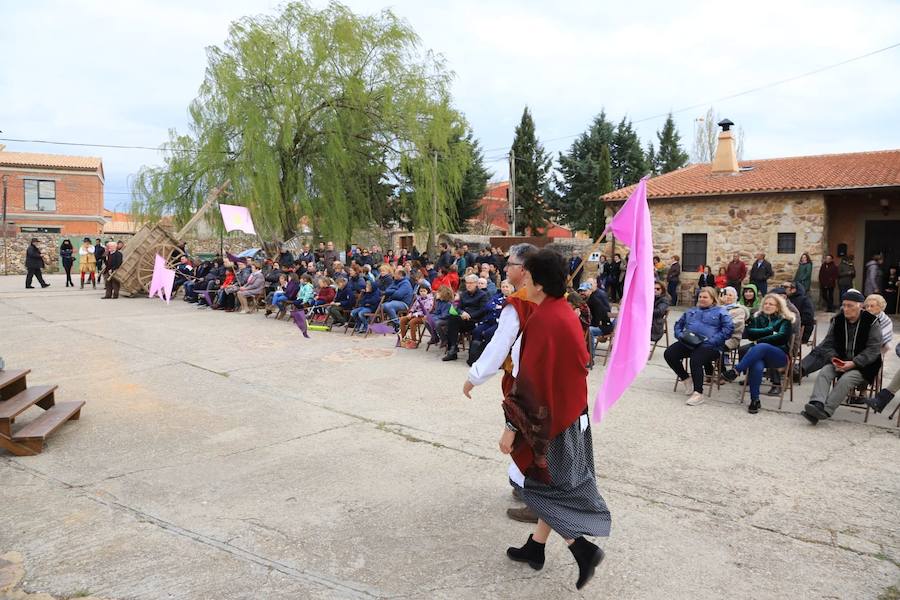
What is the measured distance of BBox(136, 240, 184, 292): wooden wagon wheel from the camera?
1781cm

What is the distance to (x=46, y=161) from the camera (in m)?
46.1

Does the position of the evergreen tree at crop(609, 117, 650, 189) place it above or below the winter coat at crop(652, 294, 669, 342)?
above

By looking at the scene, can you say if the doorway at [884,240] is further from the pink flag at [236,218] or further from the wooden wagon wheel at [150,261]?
the wooden wagon wheel at [150,261]

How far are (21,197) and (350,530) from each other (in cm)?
5124

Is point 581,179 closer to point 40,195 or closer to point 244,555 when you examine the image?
point 244,555

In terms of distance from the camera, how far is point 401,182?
22.5m

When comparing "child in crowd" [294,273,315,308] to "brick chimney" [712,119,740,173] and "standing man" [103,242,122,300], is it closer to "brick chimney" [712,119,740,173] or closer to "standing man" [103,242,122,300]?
"standing man" [103,242,122,300]

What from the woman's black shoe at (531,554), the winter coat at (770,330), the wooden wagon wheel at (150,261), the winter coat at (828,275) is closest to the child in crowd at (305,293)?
the wooden wagon wheel at (150,261)

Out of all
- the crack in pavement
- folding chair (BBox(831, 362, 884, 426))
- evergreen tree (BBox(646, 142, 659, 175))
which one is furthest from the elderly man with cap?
evergreen tree (BBox(646, 142, 659, 175))

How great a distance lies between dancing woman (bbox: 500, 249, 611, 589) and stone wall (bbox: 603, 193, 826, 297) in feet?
51.6

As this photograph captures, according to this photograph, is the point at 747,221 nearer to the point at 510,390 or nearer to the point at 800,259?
the point at 800,259

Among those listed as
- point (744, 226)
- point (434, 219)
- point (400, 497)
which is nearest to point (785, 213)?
point (744, 226)

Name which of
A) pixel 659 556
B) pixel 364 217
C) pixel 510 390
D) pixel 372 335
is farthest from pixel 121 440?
pixel 364 217

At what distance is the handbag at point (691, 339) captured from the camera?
7013mm
